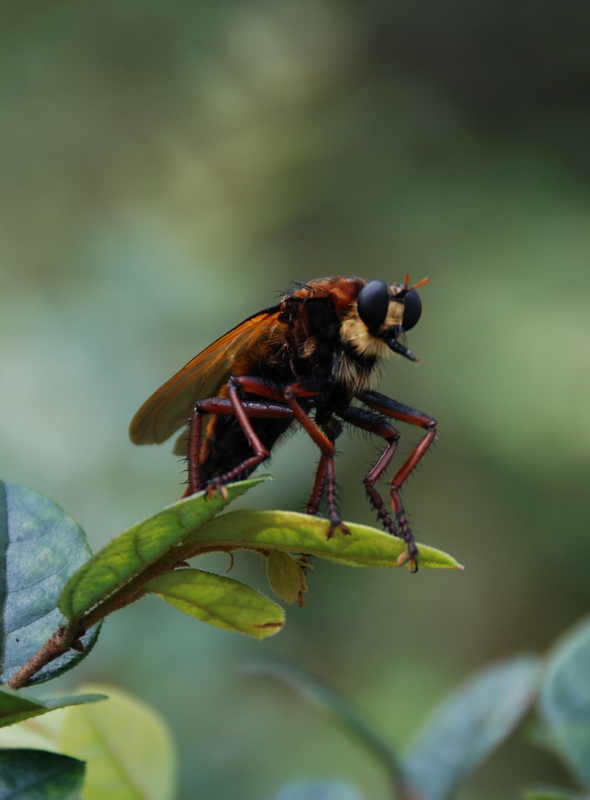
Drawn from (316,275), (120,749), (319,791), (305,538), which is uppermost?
(316,275)

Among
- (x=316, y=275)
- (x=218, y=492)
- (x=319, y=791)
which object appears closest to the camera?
(x=218, y=492)

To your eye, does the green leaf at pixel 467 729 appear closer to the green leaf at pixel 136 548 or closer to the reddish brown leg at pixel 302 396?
the reddish brown leg at pixel 302 396

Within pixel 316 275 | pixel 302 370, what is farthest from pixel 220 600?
pixel 316 275

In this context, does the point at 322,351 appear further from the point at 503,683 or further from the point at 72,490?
the point at 72,490

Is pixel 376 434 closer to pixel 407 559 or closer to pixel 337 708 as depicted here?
pixel 337 708

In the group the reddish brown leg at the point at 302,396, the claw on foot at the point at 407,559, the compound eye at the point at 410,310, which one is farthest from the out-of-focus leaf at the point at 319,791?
the compound eye at the point at 410,310

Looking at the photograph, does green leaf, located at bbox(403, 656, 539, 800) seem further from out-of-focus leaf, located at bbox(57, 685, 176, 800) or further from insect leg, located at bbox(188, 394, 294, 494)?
insect leg, located at bbox(188, 394, 294, 494)
